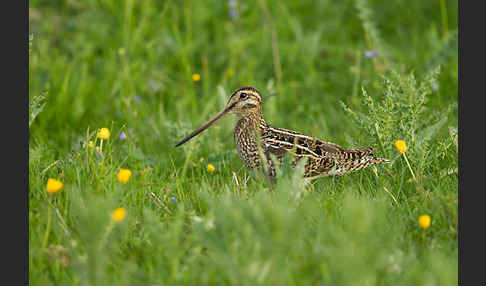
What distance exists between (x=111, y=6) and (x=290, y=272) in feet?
19.2

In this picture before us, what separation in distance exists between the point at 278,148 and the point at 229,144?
4.19 feet

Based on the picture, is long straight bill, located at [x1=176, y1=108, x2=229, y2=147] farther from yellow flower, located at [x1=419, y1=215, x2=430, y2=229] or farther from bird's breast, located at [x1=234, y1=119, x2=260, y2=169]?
yellow flower, located at [x1=419, y1=215, x2=430, y2=229]

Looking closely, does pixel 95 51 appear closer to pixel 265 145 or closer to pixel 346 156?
pixel 265 145

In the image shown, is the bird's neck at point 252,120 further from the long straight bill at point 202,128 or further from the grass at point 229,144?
the grass at point 229,144

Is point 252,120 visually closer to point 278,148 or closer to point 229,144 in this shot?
point 278,148

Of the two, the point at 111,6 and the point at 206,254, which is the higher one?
the point at 111,6

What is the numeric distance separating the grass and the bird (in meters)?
0.15

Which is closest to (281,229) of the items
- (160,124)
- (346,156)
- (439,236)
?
(439,236)

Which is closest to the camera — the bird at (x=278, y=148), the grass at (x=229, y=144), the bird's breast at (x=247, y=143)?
the grass at (x=229, y=144)

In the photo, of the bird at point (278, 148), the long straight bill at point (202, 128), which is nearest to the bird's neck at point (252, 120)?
the bird at point (278, 148)

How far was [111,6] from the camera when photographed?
8.36 metres

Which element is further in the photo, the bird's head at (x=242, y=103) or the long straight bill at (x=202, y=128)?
the bird's head at (x=242, y=103)

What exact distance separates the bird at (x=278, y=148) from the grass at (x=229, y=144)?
147 mm

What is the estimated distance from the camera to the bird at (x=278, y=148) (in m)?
5.16
